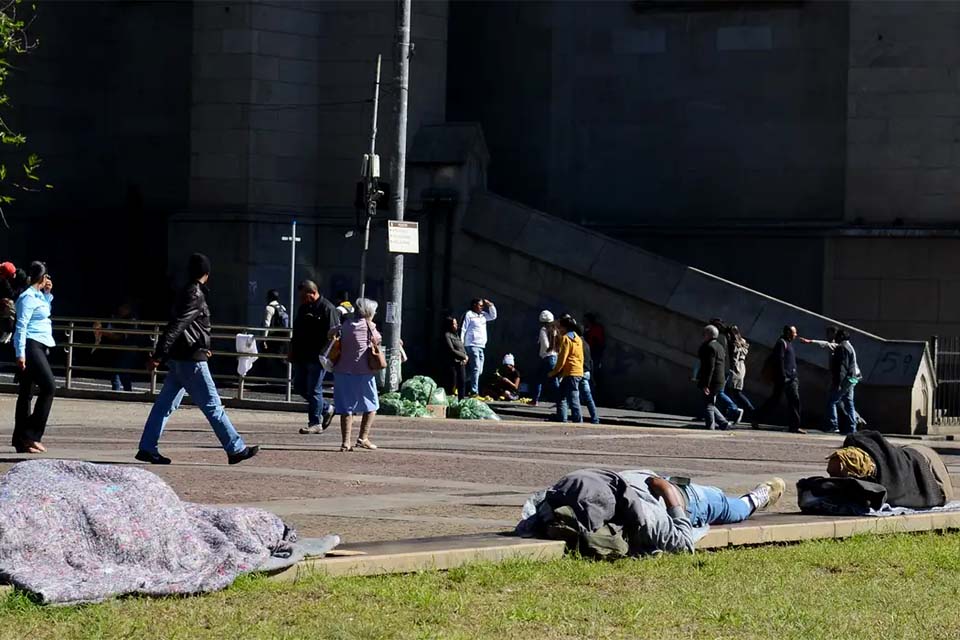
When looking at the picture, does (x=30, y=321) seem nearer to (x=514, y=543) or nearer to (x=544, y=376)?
→ (x=514, y=543)

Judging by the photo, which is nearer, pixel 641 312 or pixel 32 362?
pixel 32 362

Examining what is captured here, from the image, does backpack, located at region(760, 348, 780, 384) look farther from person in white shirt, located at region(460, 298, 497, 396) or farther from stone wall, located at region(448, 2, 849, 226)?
stone wall, located at region(448, 2, 849, 226)

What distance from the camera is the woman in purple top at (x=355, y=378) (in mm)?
17078

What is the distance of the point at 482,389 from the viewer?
96.1 feet

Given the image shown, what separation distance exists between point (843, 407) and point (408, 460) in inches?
445

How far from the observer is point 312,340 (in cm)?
1952

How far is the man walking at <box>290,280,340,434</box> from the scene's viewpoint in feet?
63.8

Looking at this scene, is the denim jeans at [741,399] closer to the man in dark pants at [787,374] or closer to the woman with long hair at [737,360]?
the woman with long hair at [737,360]

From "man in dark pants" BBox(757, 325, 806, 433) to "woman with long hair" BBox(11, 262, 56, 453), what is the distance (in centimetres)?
1278

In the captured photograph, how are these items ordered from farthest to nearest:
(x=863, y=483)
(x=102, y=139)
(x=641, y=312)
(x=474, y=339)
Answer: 1. (x=102, y=139)
2. (x=641, y=312)
3. (x=474, y=339)
4. (x=863, y=483)

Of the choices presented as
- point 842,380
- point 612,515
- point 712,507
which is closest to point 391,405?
point 842,380

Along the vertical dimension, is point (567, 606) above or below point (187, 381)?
below

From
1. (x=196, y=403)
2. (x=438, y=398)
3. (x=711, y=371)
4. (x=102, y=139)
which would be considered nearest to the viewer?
(x=196, y=403)

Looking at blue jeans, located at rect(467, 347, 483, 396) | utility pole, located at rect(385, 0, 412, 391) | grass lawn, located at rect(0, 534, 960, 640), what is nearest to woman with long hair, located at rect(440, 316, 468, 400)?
blue jeans, located at rect(467, 347, 483, 396)
